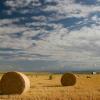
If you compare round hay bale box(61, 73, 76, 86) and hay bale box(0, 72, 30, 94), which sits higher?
round hay bale box(61, 73, 76, 86)

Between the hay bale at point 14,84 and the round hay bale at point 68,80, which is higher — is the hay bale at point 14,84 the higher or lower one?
the lower one

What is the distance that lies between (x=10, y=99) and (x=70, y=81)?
49.0ft

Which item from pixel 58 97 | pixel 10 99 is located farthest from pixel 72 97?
pixel 10 99

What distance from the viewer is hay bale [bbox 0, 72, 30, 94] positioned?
2061 centimetres

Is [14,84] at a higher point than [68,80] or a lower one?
lower

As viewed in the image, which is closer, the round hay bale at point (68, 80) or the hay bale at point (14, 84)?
the hay bale at point (14, 84)

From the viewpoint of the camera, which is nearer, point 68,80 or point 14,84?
point 14,84

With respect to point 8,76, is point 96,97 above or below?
below

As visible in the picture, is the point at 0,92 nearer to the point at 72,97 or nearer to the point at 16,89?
the point at 16,89

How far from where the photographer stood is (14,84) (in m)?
21.0

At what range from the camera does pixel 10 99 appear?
15461 millimetres

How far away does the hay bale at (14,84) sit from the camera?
20609mm

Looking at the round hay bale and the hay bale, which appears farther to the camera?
the round hay bale

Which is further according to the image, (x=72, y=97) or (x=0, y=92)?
(x=0, y=92)
